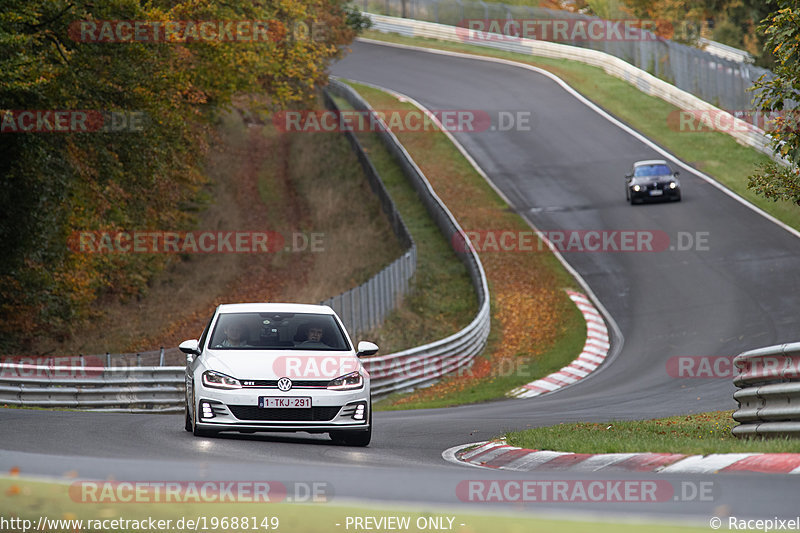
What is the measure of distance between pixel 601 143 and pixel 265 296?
60.0ft

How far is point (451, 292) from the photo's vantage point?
107 ft

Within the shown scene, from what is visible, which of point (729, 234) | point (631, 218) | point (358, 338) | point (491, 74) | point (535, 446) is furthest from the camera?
point (491, 74)

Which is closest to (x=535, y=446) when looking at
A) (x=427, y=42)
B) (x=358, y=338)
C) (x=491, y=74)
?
(x=358, y=338)

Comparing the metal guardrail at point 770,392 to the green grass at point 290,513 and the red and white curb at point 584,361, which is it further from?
the red and white curb at point 584,361

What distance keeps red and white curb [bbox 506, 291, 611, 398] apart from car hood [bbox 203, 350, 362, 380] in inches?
460

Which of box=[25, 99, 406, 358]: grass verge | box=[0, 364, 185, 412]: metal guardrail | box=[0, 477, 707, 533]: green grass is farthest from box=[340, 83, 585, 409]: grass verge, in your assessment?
box=[0, 477, 707, 533]: green grass

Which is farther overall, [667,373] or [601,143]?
[601,143]

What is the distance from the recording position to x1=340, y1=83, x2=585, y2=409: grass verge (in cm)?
2512

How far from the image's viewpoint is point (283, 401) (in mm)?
11867

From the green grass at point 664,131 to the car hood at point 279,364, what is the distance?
25.5 m

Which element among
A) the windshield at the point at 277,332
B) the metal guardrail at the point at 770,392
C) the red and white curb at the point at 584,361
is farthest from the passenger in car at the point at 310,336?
the red and white curb at the point at 584,361

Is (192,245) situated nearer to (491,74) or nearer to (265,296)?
(265,296)

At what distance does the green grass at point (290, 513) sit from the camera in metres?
5.14

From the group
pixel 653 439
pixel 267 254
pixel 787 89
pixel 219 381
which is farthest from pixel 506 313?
pixel 219 381
